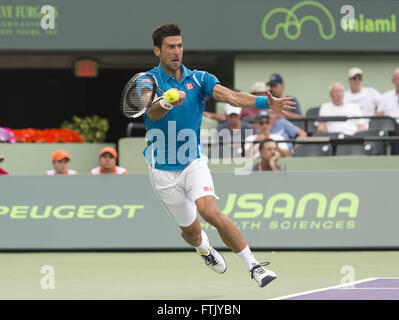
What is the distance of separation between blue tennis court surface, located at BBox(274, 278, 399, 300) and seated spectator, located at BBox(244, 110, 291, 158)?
4898 millimetres

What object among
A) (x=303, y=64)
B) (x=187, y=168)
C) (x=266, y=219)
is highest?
(x=303, y=64)

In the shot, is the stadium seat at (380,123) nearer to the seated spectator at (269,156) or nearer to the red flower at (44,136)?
the seated spectator at (269,156)

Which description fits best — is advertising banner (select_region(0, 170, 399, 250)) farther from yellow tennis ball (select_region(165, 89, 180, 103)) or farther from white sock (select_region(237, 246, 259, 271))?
yellow tennis ball (select_region(165, 89, 180, 103))

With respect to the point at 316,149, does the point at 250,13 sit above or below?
above

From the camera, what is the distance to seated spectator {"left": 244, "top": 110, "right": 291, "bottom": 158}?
13.4 metres

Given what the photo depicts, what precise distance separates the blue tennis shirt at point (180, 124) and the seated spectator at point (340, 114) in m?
6.46

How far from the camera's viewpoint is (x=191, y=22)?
53.7 ft

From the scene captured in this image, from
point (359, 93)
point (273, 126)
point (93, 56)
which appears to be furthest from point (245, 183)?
point (93, 56)

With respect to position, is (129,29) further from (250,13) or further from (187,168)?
(187,168)

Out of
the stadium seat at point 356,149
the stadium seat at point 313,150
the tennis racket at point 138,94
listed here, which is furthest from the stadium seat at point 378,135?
the tennis racket at point 138,94

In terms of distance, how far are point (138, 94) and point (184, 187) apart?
999 millimetres

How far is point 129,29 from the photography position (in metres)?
16.4

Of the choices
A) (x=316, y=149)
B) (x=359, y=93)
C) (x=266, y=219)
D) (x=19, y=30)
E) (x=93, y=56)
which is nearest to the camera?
(x=266, y=219)

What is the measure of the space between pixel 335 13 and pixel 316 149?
3631 millimetres
